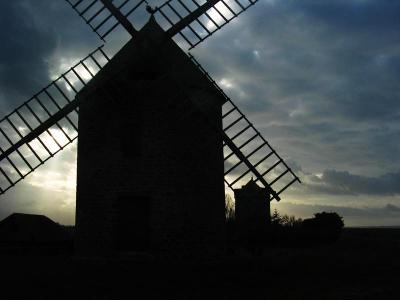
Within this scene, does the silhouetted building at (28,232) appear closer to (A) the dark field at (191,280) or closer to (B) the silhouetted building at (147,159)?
(A) the dark field at (191,280)

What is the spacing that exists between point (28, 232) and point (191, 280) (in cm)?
1155

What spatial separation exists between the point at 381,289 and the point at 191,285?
460 cm

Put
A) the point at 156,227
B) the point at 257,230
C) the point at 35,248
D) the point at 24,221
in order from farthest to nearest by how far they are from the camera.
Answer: the point at 257,230 < the point at 24,221 < the point at 35,248 < the point at 156,227

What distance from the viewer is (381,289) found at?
36.6ft

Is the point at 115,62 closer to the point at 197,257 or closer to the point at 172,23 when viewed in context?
the point at 172,23

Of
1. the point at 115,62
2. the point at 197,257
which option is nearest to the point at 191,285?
the point at 197,257

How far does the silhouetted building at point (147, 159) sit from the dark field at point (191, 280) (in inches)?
28.3

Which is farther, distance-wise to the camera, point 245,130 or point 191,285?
point 245,130

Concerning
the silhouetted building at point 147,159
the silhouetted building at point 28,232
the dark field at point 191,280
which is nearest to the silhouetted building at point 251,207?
the silhouetted building at point 28,232

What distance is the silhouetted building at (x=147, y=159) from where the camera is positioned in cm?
1317

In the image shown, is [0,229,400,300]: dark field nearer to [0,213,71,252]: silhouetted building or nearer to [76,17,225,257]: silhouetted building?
[76,17,225,257]: silhouetted building

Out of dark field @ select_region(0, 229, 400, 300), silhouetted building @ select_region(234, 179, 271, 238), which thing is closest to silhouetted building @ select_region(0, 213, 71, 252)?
dark field @ select_region(0, 229, 400, 300)

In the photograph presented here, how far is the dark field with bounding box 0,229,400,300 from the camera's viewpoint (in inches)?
391

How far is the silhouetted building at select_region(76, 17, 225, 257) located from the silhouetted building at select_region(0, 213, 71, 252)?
6.13 meters
